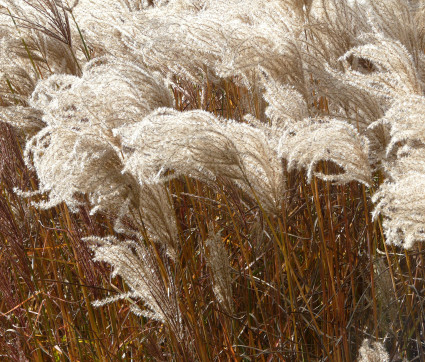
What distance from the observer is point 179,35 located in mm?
2254

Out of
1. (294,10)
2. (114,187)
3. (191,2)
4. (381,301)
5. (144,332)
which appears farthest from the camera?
(191,2)

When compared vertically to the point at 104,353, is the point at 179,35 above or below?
above

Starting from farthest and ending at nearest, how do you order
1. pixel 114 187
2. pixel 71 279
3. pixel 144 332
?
pixel 71 279
pixel 144 332
pixel 114 187

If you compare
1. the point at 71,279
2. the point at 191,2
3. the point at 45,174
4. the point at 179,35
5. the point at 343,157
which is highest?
the point at 191,2

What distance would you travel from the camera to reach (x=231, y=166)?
5.27 ft

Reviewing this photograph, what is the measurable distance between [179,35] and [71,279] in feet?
3.93

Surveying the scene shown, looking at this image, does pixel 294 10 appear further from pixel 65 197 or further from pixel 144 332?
pixel 144 332

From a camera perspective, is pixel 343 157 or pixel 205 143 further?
pixel 343 157

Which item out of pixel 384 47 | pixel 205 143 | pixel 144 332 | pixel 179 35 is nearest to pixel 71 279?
pixel 144 332

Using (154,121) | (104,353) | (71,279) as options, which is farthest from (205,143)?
(71,279)

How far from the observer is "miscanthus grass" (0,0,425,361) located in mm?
1604

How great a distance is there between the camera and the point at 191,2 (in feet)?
10.7

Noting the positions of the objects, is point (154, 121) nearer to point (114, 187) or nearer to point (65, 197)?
point (114, 187)

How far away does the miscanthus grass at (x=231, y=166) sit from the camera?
63.1 inches
